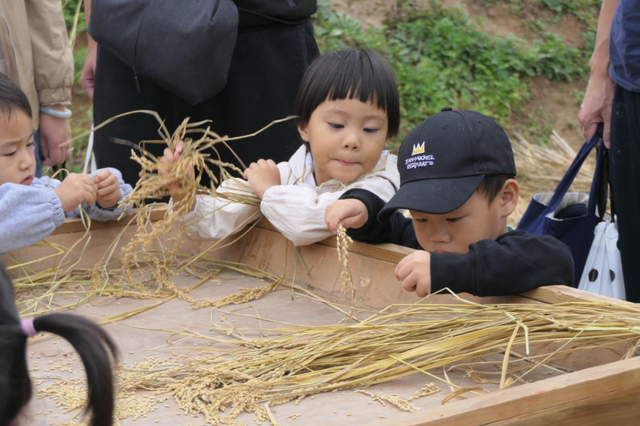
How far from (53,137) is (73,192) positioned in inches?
34.9

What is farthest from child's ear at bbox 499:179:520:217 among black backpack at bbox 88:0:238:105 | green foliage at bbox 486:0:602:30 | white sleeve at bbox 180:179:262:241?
green foliage at bbox 486:0:602:30

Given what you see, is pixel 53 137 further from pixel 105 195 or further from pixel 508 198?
pixel 508 198

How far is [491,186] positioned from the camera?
2.34m

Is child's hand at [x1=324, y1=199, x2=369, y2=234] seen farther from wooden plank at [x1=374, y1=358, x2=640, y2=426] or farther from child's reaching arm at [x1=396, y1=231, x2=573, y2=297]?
wooden plank at [x1=374, y1=358, x2=640, y2=426]

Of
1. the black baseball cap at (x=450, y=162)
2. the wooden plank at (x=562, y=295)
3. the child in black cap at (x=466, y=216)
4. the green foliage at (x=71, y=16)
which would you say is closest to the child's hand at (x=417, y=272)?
the child in black cap at (x=466, y=216)

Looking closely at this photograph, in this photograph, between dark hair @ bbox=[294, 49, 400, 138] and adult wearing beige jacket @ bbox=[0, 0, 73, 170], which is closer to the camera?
dark hair @ bbox=[294, 49, 400, 138]

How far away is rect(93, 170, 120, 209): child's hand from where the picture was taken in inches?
119

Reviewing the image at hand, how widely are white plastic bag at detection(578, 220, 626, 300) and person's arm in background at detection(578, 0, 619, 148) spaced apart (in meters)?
0.32

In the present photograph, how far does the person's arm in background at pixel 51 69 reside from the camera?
3.55 m

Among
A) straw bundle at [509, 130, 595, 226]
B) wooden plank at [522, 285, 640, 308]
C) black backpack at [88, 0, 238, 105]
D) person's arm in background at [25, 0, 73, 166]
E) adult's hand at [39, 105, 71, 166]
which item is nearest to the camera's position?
wooden plank at [522, 285, 640, 308]

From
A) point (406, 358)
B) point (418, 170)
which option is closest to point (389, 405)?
point (406, 358)

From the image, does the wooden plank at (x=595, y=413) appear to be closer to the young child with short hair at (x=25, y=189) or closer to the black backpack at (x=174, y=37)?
→ the young child with short hair at (x=25, y=189)

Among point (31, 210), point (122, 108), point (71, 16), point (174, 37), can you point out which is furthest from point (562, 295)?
point (71, 16)

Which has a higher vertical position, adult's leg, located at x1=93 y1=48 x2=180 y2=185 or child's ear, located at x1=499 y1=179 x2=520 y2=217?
child's ear, located at x1=499 y1=179 x2=520 y2=217
